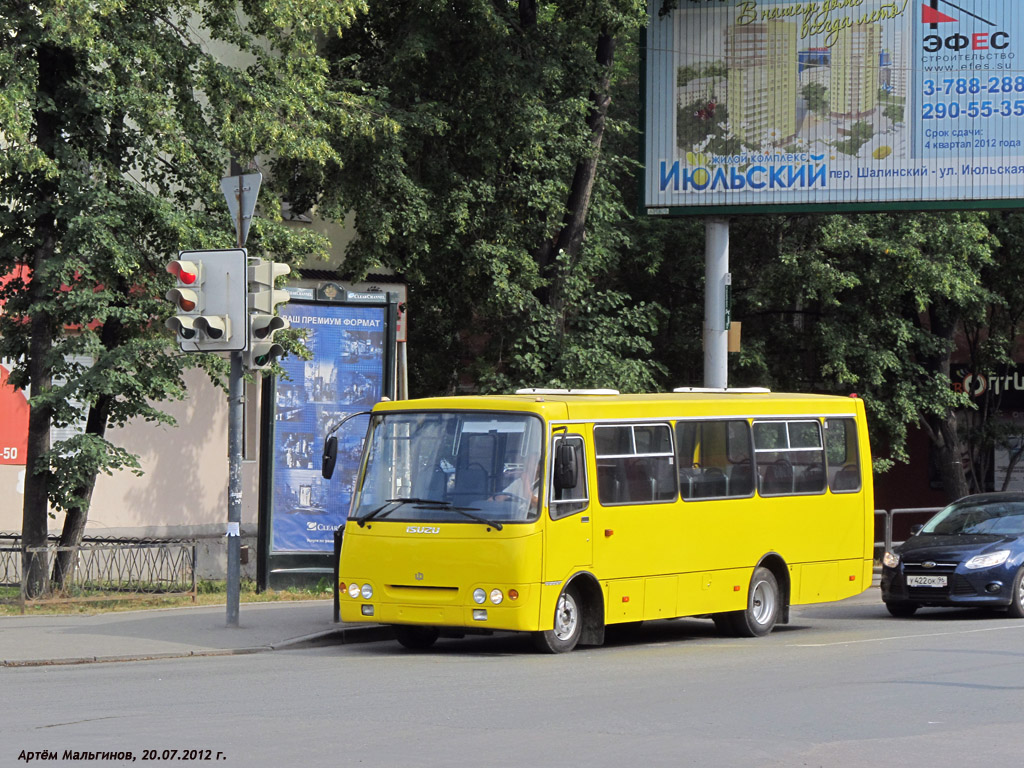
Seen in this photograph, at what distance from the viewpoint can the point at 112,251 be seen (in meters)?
17.1

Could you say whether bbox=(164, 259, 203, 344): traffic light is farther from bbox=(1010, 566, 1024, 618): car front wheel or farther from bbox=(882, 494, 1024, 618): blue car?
bbox=(1010, 566, 1024, 618): car front wheel

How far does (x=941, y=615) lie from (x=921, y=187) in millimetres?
8028

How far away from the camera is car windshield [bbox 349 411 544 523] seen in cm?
1411

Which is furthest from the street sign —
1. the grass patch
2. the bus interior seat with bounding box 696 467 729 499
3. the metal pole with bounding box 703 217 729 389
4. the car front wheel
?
the metal pole with bounding box 703 217 729 389

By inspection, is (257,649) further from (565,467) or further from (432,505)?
(565,467)

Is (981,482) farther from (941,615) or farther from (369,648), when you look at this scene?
(369,648)

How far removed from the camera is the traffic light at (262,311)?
15656mm

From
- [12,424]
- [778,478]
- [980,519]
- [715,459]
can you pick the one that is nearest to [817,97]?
[980,519]

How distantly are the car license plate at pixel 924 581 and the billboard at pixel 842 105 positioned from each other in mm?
8099

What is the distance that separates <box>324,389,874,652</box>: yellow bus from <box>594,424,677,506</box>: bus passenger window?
19 mm

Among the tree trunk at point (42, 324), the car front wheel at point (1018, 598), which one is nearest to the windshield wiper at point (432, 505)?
the tree trunk at point (42, 324)

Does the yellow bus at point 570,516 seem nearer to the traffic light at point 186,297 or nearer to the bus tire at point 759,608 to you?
the bus tire at point 759,608

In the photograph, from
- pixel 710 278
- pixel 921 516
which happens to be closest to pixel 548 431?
pixel 710 278

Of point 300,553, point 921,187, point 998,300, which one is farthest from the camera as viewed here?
point 998,300
